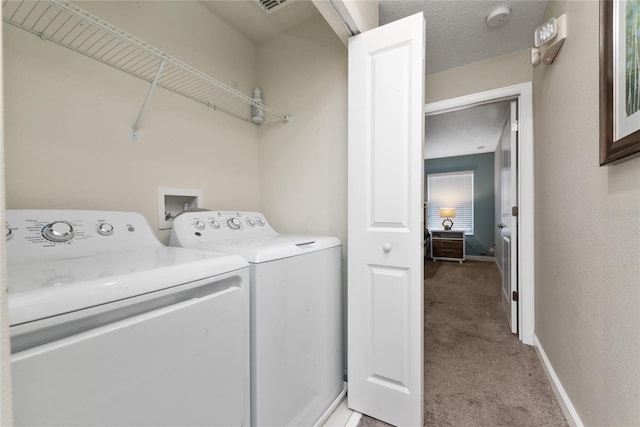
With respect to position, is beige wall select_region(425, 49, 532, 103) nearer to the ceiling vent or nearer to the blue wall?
the ceiling vent

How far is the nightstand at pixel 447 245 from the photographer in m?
5.31

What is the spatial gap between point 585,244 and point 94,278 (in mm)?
1748

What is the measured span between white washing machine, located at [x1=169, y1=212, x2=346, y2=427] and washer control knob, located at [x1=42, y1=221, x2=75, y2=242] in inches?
14.3

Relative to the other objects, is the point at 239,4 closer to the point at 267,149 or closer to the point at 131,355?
the point at 267,149

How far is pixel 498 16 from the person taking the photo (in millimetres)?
1609

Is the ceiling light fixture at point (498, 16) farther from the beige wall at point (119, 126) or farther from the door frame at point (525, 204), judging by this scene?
the beige wall at point (119, 126)

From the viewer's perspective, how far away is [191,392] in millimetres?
726

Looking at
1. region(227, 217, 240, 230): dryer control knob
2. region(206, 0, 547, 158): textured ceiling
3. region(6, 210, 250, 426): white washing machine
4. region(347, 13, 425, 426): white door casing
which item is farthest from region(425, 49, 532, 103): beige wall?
region(6, 210, 250, 426): white washing machine

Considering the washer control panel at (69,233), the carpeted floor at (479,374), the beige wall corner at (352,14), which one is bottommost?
the carpeted floor at (479,374)

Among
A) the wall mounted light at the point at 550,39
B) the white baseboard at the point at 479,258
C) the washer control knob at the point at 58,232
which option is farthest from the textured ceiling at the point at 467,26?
the white baseboard at the point at 479,258

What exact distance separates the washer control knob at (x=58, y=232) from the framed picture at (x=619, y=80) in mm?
1784

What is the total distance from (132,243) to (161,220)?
0.98ft

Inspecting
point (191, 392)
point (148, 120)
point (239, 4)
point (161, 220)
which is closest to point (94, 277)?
point (191, 392)

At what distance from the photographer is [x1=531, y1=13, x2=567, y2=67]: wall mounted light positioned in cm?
135
